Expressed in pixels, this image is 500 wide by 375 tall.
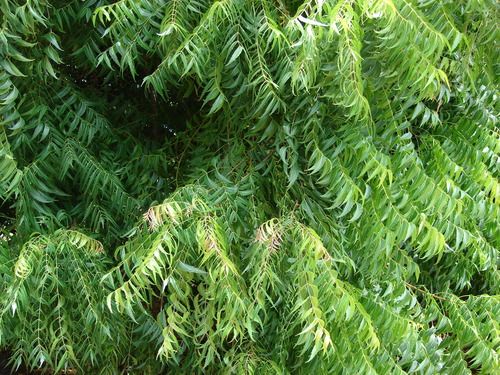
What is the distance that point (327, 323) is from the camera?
7.48 feet

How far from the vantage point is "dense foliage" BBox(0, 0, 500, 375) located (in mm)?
2191

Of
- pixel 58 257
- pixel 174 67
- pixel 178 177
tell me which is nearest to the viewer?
pixel 174 67

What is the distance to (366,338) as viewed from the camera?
2324 mm

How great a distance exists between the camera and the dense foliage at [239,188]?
219cm

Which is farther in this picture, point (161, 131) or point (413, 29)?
point (161, 131)

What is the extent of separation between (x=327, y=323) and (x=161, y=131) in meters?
1.39

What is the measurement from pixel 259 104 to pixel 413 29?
67 cm

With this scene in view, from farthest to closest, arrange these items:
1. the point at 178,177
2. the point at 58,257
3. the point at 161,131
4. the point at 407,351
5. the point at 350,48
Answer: the point at 161,131 → the point at 178,177 → the point at 407,351 → the point at 58,257 → the point at 350,48

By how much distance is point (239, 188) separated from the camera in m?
2.55

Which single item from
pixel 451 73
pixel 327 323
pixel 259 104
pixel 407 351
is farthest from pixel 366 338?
pixel 451 73

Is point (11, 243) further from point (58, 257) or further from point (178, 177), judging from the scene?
point (178, 177)

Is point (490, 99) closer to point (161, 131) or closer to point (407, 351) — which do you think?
point (407, 351)

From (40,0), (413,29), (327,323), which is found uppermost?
(413,29)

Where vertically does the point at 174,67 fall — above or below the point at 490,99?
below
